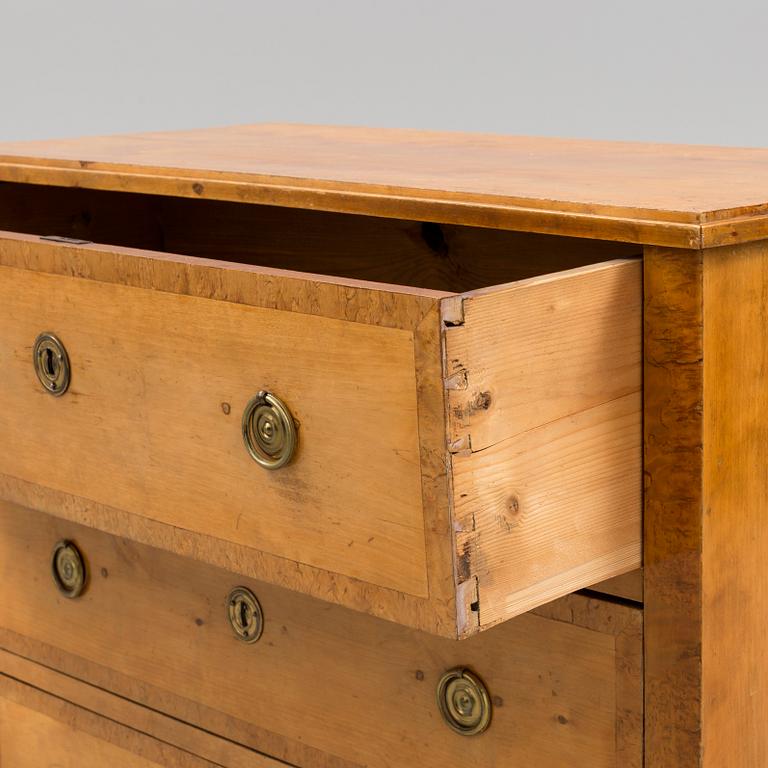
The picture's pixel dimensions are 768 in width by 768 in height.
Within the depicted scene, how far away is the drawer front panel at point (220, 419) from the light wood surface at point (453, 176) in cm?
22

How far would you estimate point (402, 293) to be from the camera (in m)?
1.20

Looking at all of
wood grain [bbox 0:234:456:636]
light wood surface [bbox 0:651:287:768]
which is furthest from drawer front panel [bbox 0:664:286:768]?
wood grain [bbox 0:234:456:636]

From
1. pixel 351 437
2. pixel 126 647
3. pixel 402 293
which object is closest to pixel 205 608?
pixel 126 647

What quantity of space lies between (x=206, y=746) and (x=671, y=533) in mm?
768

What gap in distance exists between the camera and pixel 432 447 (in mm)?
1200

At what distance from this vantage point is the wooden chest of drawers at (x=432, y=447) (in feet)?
4.07

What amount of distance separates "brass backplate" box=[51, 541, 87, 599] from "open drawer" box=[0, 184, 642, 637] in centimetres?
37

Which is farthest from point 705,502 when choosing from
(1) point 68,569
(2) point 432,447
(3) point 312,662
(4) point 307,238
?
(1) point 68,569

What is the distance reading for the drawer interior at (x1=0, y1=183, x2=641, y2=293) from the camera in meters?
1.75

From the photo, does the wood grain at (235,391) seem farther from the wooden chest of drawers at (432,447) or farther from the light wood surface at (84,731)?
the light wood surface at (84,731)

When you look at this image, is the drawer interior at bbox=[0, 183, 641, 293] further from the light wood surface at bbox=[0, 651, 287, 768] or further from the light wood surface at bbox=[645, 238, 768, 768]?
the light wood surface at bbox=[0, 651, 287, 768]

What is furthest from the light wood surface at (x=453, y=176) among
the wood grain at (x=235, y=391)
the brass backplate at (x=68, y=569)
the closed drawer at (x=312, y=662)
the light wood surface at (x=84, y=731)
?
the light wood surface at (x=84, y=731)

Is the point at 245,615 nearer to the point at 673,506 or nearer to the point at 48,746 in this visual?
the point at 48,746

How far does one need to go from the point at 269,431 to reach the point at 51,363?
0.34 m
